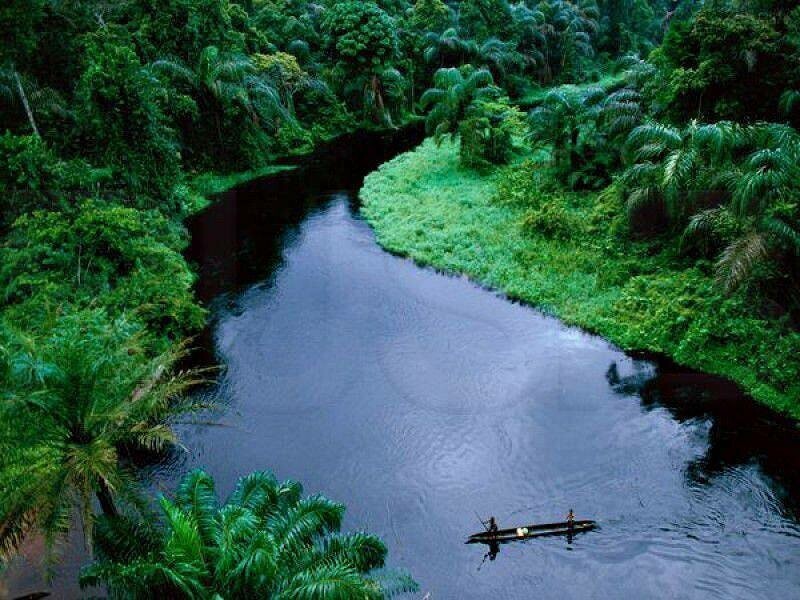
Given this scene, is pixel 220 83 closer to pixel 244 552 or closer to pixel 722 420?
pixel 722 420

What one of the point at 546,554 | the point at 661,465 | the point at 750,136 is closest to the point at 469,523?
the point at 546,554

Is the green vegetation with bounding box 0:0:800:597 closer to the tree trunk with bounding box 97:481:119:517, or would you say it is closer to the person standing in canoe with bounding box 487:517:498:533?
the tree trunk with bounding box 97:481:119:517

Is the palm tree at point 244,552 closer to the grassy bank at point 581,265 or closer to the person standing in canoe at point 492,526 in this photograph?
the person standing in canoe at point 492,526

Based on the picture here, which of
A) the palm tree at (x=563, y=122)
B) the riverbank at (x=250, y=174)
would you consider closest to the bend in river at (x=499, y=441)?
the palm tree at (x=563, y=122)

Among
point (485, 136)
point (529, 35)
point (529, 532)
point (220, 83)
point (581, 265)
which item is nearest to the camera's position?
point (529, 532)

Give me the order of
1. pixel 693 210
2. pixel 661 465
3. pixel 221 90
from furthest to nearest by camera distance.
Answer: pixel 221 90, pixel 693 210, pixel 661 465

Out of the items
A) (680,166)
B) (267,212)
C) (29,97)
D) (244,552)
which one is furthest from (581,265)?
(29,97)

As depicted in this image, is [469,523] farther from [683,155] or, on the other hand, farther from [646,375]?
[683,155]
